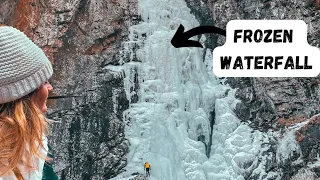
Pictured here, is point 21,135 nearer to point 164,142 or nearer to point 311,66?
point 311,66

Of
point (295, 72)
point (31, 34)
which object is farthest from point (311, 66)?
point (31, 34)

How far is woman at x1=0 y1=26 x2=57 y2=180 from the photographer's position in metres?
0.93

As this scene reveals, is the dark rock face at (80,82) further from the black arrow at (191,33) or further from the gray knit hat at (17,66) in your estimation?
the gray knit hat at (17,66)

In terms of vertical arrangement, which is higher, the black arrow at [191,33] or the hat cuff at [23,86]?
the black arrow at [191,33]

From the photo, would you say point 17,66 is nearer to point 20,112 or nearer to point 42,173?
point 20,112

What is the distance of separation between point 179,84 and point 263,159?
6.91 ft

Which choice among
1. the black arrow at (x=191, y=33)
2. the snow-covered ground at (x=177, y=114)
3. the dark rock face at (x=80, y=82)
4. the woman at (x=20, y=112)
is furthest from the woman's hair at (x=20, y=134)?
the black arrow at (x=191, y=33)

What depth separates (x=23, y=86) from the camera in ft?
3.15

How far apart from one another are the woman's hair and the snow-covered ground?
6.29 meters

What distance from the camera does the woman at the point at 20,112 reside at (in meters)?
0.93

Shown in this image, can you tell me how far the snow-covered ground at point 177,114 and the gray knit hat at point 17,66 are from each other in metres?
6.31

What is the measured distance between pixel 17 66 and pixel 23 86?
1.9 inches

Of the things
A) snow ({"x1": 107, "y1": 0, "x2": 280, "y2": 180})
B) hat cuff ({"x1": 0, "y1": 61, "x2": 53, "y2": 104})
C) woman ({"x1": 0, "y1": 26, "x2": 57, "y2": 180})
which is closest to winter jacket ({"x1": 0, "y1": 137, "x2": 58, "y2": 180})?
woman ({"x1": 0, "y1": 26, "x2": 57, "y2": 180})

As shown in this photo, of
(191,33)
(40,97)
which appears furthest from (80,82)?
(40,97)
